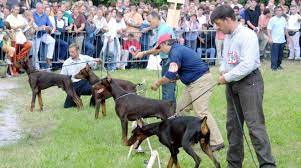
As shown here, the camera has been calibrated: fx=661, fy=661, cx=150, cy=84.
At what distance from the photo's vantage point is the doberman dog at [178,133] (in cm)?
792

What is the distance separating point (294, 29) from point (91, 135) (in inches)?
556

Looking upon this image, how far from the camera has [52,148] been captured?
9.69 metres

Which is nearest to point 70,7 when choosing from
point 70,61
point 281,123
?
point 70,61

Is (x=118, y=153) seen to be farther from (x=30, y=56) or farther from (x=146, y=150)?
(x=30, y=56)

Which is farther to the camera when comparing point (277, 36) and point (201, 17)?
point (201, 17)

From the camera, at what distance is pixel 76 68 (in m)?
13.8

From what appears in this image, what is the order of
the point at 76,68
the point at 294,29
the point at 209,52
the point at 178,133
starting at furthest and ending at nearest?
the point at 294,29
the point at 209,52
the point at 76,68
the point at 178,133

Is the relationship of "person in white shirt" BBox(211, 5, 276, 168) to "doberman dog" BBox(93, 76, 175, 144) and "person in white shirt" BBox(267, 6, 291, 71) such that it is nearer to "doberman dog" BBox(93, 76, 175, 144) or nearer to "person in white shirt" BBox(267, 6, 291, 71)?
"doberman dog" BBox(93, 76, 175, 144)

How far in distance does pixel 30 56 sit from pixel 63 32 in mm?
1421

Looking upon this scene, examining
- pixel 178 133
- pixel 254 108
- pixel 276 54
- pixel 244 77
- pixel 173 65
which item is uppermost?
pixel 244 77

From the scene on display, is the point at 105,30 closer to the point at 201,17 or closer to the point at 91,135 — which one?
the point at 201,17

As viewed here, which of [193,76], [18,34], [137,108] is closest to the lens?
[193,76]

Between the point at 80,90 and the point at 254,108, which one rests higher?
the point at 254,108

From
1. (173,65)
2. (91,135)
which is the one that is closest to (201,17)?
(91,135)
